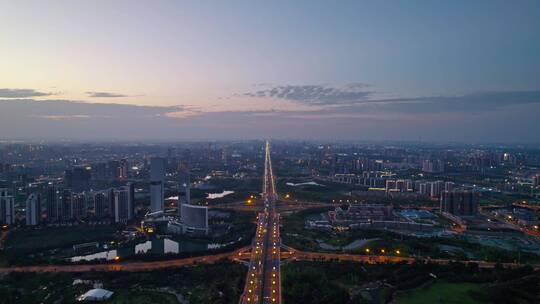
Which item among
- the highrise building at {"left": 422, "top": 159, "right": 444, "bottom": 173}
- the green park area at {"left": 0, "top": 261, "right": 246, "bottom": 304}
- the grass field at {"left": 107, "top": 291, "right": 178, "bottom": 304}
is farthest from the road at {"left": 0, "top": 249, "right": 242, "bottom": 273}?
the highrise building at {"left": 422, "top": 159, "right": 444, "bottom": 173}

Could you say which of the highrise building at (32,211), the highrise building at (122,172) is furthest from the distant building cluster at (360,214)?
the highrise building at (122,172)

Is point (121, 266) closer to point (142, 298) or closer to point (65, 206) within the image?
point (142, 298)

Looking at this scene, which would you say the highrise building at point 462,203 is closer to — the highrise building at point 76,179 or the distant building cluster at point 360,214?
the distant building cluster at point 360,214

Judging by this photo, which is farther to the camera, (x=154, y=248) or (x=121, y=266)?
(x=154, y=248)

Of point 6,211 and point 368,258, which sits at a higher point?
point 6,211

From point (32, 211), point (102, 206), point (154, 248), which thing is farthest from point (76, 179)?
point (154, 248)

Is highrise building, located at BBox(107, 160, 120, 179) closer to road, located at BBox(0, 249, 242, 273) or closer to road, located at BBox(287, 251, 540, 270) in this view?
road, located at BBox(0, 249, 242, 273)
